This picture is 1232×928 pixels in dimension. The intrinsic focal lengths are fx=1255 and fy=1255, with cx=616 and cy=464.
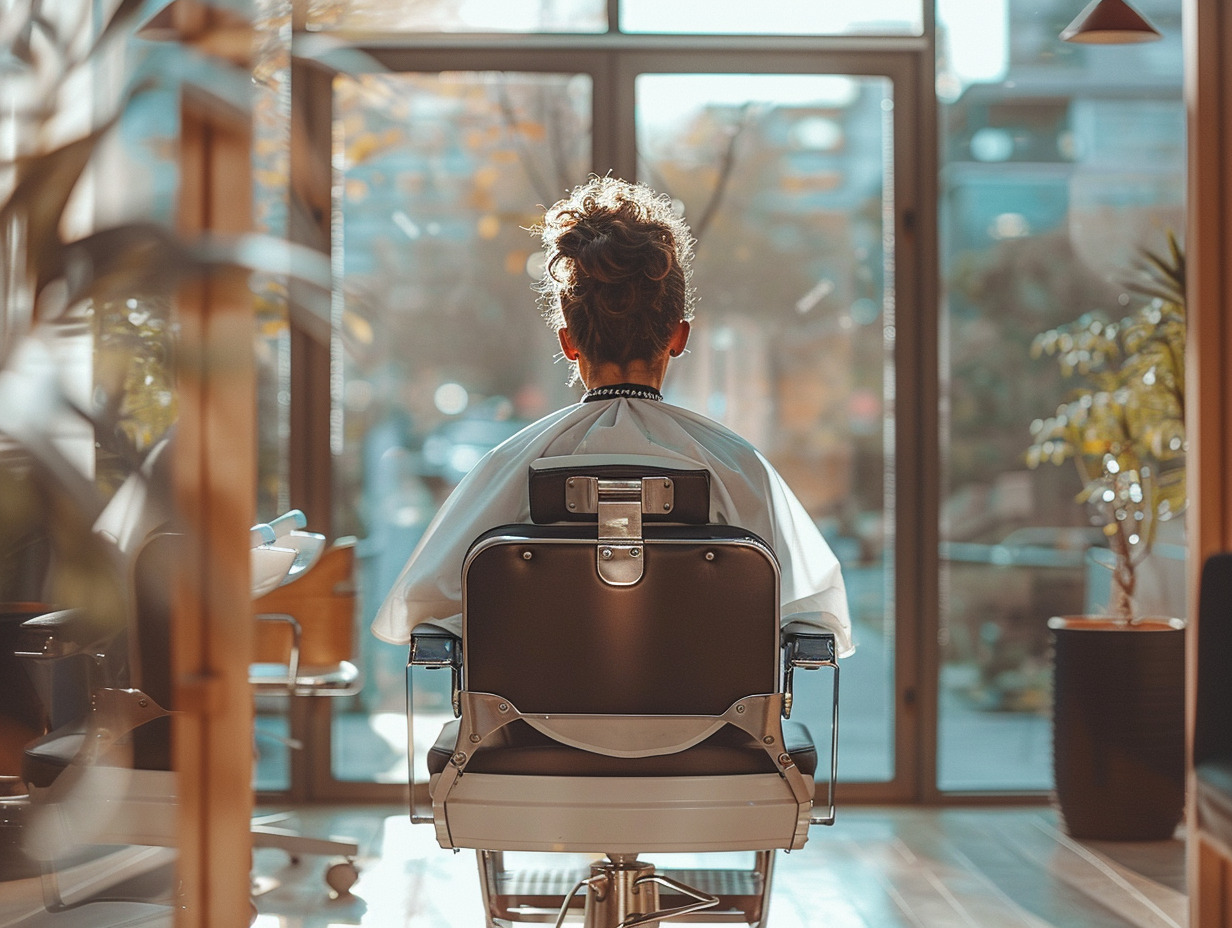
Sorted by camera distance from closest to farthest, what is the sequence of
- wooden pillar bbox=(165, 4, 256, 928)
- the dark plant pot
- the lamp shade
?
wooden pillar bbox=(165, 4, 256, 928), the lamp shade, the dark plant pot

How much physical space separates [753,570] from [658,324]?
24.0 inches

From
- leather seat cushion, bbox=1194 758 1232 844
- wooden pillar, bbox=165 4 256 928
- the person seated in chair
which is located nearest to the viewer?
wooden pillar, bbox=165 4 256 928

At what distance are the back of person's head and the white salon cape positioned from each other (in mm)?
115

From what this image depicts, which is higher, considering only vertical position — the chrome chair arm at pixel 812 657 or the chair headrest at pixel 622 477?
the chair headrest at pixel 622 477

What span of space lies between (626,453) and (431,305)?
190 cm

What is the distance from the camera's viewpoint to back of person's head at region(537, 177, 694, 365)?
7.14 feet

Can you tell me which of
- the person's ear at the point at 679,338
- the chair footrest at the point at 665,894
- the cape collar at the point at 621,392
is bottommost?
the chair footrest at the point at 665,894

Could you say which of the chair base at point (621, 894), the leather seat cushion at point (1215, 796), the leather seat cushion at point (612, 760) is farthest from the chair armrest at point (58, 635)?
the leather seat cushion at point (1215, 796)

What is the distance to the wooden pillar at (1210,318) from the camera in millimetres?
2027

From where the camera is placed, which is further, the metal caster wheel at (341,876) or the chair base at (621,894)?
the metal caster wheel at (341,876)

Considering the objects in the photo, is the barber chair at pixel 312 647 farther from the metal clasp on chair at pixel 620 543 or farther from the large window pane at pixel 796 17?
the large window pane at pixel 796 17

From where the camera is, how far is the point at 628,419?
7.25 feet

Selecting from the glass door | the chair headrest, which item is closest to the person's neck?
the chair headrest

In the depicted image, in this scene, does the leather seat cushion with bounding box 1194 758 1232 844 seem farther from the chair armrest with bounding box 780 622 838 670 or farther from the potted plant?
the potted plant
